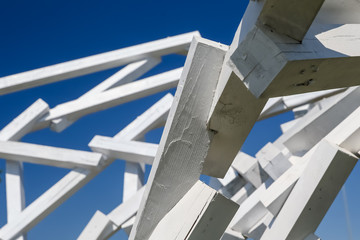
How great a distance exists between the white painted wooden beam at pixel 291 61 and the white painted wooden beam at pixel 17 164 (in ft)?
8.85

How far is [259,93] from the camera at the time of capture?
0.88 metres

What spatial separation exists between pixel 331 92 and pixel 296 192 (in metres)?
2.27

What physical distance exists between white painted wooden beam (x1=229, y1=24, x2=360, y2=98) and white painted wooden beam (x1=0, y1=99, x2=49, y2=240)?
270 cm

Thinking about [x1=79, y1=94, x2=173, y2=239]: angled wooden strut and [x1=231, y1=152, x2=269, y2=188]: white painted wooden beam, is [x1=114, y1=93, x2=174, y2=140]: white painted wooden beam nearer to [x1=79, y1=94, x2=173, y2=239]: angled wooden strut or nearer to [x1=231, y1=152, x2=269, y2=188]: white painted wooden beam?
[x1=79, y1=94, x2=173, y2=239]: angled wooden strut

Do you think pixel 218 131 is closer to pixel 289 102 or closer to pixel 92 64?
pixel 92 64

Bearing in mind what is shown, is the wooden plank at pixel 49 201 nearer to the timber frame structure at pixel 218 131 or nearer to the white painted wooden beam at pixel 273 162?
the timber frame structure at pixel 218 131

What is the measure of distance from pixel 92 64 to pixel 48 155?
3.07 ft

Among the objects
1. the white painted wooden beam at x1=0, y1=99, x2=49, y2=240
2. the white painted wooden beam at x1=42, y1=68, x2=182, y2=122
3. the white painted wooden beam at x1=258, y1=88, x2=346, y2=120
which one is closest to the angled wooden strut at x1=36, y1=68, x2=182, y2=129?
the white painted wooden beam at x1=42, y1=68, x2=182, y2=122

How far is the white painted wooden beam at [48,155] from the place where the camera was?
316 centimetres

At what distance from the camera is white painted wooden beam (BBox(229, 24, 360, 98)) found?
Result: 842mm

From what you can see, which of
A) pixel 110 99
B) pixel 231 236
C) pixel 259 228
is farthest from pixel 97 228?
pixel 259 228

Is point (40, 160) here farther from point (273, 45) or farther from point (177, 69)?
point (273, 45)

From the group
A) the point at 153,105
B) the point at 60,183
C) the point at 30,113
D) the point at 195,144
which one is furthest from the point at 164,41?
the point at 195,144

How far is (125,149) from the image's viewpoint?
10.7 feet
